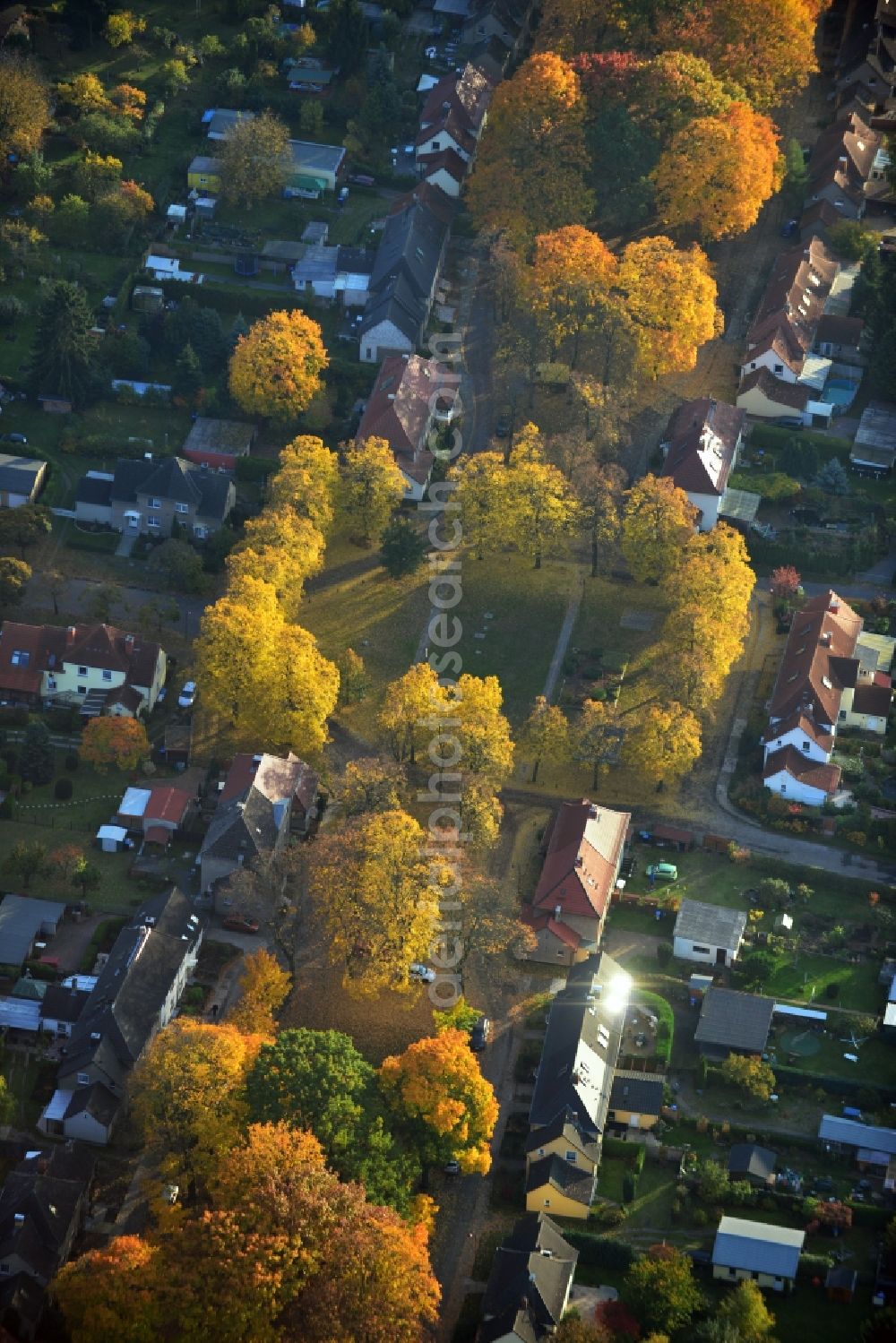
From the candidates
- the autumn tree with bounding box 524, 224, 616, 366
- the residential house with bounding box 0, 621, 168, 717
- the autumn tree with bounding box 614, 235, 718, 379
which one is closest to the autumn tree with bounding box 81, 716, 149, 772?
the residential house with bounding box 0, 621, 168, 717

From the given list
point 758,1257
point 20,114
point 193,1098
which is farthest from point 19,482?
point 758,1257

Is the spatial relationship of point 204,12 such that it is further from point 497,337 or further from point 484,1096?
point 484,1096

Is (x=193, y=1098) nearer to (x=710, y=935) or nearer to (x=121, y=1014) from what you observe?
(x=121, y=1014)

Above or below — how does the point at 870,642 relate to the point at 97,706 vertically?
above

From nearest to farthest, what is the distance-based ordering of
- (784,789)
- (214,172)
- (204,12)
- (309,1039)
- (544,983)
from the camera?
(309,1039) < (544,983) < (784,789) < (214,172) < (204,12)

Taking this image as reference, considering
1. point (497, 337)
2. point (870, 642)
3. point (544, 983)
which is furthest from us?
point (497, 337)

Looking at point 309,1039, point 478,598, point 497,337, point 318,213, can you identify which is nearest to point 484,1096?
point 309,1039
